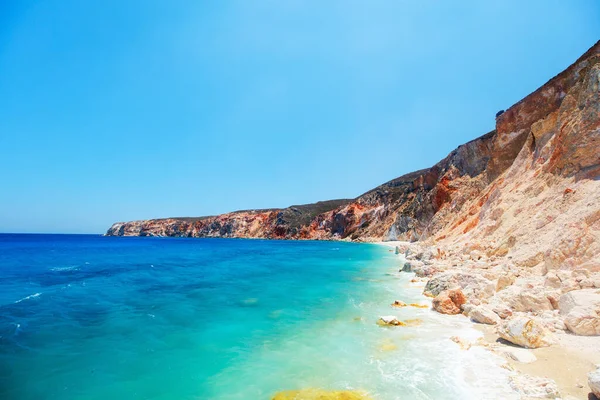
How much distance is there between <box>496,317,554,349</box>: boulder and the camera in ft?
23.7

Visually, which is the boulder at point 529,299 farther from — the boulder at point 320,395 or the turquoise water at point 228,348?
the boulder at point 320,395

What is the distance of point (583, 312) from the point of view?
24.8 ft

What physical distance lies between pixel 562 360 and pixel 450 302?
5.08 m

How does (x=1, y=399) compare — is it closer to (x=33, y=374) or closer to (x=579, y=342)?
(x=33, y=374)

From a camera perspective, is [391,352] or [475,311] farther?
[475,311]

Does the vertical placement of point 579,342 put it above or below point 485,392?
above

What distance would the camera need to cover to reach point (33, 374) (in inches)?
308

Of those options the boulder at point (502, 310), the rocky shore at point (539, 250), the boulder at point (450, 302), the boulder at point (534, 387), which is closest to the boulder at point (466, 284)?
the rocky shore at point (539, 250)

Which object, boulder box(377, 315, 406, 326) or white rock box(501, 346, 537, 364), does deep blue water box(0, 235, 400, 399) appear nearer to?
boulder box(377, 315, 406, 326)

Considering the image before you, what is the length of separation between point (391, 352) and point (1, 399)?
887 centimetres

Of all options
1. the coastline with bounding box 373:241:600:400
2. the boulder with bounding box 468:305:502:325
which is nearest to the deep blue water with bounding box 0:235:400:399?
the boulder with bounding box 468:305:502:325

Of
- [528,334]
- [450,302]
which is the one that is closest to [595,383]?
[528,334]

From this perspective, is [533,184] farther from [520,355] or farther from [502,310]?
[520,355]

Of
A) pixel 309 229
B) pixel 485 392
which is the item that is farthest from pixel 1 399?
pixel 309 229
